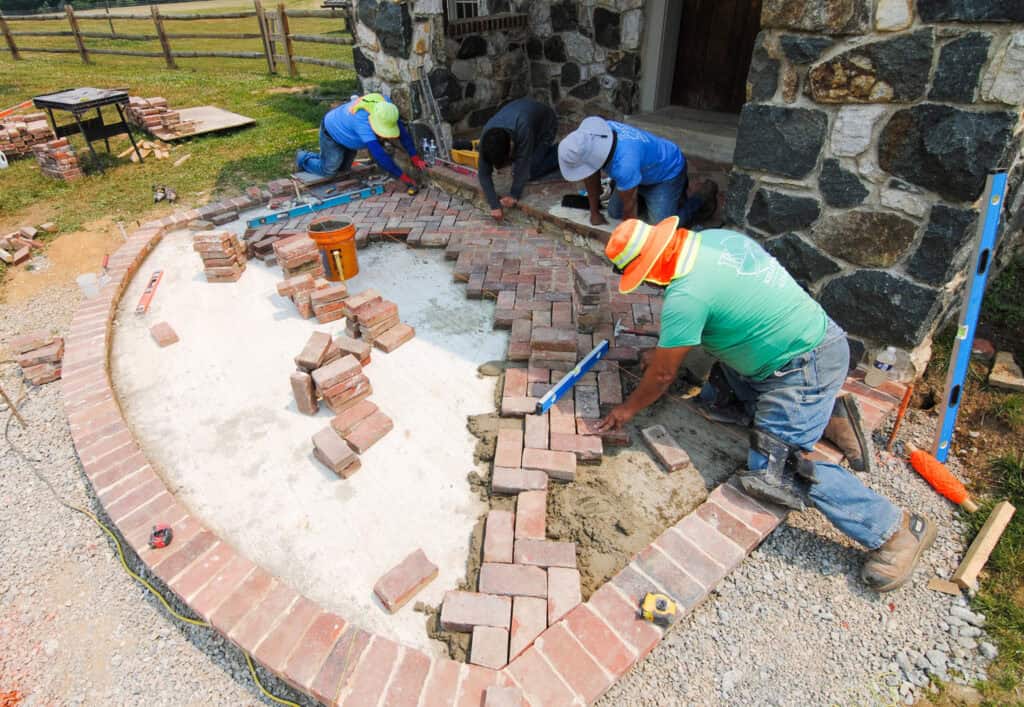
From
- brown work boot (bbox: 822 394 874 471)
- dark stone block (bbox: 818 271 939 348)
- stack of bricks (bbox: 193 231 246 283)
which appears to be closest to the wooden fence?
stack of bricks (bbox: 193 231 246 283)

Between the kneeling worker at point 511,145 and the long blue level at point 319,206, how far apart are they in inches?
57.2

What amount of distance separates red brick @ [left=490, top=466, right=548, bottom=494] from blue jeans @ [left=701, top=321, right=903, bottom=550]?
1.00m

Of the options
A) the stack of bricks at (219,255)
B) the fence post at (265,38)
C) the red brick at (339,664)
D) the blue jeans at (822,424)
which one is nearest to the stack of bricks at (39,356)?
the stack of bricks at (219,255)

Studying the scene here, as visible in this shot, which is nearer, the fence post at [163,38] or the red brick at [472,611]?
the red brick at [472,611]

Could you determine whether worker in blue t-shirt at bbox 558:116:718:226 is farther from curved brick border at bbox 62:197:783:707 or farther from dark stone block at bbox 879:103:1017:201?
curved brick border at bbox 62:197:783:707

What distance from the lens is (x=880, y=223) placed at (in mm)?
2889

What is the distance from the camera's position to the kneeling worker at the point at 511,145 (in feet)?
16.8

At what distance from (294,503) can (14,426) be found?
216 centimetres

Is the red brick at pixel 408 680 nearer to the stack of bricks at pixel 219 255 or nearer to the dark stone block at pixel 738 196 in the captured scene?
the dark stone block at pixel 738 196

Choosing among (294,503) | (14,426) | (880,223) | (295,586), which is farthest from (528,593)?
(14,426)

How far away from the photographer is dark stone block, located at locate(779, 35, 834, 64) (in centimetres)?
270

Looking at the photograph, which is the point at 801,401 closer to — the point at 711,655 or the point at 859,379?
the point at 859,379

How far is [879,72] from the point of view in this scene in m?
2.59

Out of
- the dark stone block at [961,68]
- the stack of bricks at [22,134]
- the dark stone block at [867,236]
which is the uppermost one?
the dark stone block at [961,68]
